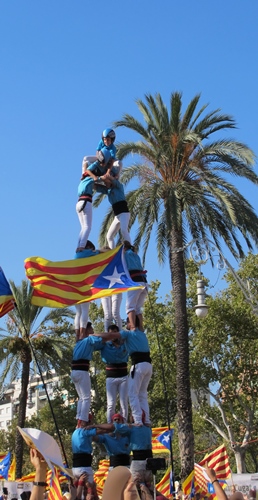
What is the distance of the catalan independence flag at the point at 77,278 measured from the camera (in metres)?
15.3

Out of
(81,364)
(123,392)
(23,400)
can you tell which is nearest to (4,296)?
(81,364)

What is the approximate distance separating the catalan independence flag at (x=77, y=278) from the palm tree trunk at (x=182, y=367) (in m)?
5.45

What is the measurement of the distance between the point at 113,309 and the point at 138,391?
2.02 meters

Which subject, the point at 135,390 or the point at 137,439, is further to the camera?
the point at 135,390

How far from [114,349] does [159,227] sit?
24.6 ft

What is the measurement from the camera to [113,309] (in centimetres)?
1705

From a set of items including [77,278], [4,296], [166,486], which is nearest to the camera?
[4,296]

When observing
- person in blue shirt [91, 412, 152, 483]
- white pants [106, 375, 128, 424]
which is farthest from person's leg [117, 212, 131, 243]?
person in blue shirt [91, 412, 152, 483]

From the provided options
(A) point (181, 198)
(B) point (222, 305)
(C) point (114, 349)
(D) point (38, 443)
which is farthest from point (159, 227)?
(D) point (38, 443)

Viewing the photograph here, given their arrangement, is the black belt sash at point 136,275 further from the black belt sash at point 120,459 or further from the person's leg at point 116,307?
the black belt sash at point 120,459

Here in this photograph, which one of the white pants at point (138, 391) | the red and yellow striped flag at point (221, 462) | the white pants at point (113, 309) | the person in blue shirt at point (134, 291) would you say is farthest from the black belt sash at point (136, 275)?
the red and yellow striped flag at point (221, 462)

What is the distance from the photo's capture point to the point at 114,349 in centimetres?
1628

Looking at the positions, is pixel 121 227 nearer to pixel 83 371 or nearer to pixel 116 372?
pixel 116 372

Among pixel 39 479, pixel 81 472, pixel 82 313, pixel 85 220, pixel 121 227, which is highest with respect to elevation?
pixel 85 220
